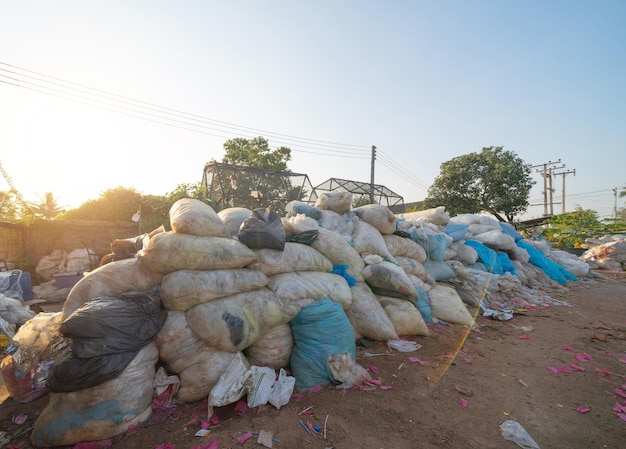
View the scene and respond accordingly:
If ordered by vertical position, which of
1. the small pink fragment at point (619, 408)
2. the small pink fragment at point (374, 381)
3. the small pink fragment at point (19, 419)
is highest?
the small pink fragment at point (374, 381)

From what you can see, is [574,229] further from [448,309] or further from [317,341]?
[317,341]

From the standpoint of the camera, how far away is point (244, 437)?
1.54m

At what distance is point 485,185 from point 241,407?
1891 cm

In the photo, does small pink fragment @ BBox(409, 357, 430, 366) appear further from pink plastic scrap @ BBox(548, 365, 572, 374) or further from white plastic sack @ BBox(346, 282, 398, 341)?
pink plastic scrap @ BBox(548, 365, 572, 374)

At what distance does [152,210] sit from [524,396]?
444 inches

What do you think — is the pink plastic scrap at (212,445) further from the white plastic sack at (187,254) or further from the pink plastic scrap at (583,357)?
the pink plastic scrap at (583,357)

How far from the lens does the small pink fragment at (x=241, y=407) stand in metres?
1.75

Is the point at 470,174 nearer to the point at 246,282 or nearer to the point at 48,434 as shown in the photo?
the point at 246,282

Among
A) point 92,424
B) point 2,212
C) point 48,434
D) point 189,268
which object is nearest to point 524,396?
point 189,268

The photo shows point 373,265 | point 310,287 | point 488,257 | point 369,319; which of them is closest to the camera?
point 310,287

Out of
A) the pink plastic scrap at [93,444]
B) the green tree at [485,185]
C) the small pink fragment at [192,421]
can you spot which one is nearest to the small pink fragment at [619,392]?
the small pink fragment at [192,421]

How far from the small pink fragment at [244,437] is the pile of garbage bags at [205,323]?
9.0 inches

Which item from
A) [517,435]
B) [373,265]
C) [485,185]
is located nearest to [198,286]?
[373,265]

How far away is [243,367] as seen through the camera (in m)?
1.89
